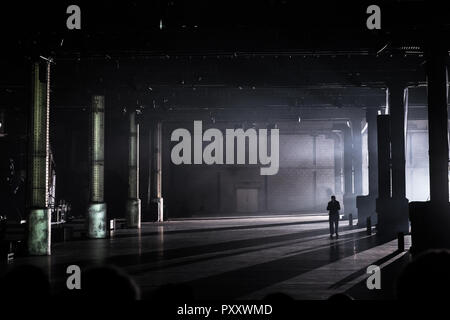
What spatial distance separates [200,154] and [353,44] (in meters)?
28.8

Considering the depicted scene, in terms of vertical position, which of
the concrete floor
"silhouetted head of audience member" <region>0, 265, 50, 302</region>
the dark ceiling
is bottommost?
the concrete floor

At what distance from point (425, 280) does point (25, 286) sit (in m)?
2.08

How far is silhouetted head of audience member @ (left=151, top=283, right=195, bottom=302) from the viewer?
2978 mm

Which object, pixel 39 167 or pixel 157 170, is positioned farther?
pixel 157 170

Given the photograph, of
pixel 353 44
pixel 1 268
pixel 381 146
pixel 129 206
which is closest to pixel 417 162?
pixel 381 146

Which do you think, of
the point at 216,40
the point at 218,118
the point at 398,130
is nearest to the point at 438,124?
the point at 398,130

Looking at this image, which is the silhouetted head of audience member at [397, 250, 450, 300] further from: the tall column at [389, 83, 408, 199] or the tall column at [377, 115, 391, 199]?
the tall column at [377, 115, 391, 199]

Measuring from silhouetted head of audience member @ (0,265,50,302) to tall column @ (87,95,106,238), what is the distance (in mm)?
19754

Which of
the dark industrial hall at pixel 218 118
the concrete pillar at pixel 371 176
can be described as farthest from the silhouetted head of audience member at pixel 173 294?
the concrete pillar at pixel 371 176

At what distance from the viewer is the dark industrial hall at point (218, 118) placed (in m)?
10.6

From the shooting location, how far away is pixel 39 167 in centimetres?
1650

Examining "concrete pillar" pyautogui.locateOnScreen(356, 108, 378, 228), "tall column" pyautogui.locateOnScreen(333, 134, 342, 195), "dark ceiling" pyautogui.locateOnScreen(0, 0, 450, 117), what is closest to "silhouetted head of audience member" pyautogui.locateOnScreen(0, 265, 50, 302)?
"dark ceiling" pyautogui.locateOnScreen(0, 0, 450, 117)

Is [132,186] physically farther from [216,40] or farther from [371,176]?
[216,40]

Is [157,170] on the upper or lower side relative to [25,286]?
upper
